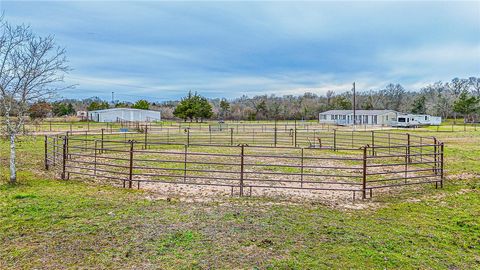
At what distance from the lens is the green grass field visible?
442 cm

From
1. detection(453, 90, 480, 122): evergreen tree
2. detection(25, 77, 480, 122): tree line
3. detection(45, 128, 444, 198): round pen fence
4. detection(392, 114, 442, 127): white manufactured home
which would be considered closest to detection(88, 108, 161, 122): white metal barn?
detection(25, 77, 480, 122): tree line

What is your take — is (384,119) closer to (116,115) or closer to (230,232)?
(116,115)

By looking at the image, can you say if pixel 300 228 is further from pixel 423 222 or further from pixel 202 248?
pixel 423 222

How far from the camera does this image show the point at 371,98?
303 ft

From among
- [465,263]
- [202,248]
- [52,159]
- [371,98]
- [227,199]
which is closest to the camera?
[465,263]

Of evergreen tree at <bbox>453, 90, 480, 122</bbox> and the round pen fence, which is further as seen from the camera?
evergreen tree at <bbox>453, 90, 480, 122</bbox>

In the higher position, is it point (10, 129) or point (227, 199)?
point (10, 129)

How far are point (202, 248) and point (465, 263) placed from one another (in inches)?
147

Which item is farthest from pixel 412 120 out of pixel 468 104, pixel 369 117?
pixel 468 104

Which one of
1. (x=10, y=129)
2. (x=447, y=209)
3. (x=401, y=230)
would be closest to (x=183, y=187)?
(x=10, y=129)

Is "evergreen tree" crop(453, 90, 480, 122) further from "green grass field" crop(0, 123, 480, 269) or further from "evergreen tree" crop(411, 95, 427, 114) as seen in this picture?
"green grass field" crop(0, 123, 480, 269)

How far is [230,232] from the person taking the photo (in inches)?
215

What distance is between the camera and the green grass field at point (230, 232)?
442 cm

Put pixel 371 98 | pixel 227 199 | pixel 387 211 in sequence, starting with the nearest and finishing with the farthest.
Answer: pixel 387 211
pixel 227 199
pixel 371 98
